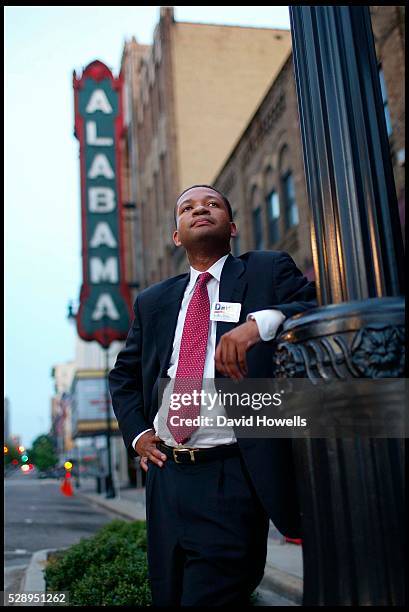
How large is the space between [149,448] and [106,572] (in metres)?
3.59

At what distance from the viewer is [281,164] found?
19859 millimetres

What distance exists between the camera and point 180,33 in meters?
31.9

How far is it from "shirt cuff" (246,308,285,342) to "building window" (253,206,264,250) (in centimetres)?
1953

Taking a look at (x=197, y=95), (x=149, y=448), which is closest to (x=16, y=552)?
(x=149, y=448)

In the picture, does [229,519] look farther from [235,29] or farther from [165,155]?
[235,29]

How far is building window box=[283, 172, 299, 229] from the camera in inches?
757

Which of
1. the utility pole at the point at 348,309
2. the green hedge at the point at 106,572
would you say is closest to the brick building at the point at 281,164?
the green hedge at the point at 106,572

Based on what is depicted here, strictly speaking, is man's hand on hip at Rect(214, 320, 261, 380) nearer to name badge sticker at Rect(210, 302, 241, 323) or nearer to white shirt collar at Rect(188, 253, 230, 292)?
name badge sticker at Rect(210, 302, 241, 323)

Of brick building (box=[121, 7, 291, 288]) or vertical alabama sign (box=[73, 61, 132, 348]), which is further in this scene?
vertical alabama sign (box=[73, 61, 132, 348])

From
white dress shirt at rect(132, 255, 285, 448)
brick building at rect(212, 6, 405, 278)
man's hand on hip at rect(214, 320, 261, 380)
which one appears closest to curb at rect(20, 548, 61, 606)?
white dress shirt at rect(132, 255, 285, 448)

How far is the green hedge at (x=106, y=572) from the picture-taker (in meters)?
5.28

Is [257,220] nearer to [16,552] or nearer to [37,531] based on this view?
[37,531]

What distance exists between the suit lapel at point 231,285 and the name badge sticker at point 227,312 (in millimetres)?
23

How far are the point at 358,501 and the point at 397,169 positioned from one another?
39.9 ft
